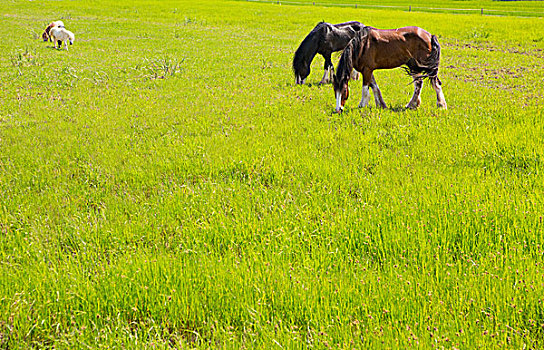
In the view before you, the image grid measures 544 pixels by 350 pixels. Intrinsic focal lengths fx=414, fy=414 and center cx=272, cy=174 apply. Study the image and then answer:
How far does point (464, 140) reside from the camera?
7184mm

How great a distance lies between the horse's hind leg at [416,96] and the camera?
31.9 feet

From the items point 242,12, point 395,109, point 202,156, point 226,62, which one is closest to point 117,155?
point 202,156

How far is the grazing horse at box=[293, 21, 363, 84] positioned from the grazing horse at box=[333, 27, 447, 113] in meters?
4.12

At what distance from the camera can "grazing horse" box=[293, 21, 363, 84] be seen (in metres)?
13.7

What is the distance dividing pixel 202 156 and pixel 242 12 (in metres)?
45.2

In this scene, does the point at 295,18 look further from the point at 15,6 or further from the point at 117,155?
the point at 117,155

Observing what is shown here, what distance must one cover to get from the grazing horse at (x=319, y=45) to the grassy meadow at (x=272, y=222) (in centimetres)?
231

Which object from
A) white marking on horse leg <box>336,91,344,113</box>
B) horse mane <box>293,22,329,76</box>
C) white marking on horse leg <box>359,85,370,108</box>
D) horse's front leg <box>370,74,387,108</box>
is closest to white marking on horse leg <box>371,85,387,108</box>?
horse's front leg <box>370,74,387,108</box>

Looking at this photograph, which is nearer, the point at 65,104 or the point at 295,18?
the point at 65,104

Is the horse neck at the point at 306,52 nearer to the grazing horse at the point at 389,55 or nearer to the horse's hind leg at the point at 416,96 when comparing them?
the grazing horse at the point at 389,55

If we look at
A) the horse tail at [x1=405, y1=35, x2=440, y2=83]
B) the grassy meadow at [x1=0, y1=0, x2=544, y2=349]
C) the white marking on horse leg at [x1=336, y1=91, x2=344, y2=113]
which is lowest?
the grassy meadow at [x1=0, y1=0, x2=544, y2=349]

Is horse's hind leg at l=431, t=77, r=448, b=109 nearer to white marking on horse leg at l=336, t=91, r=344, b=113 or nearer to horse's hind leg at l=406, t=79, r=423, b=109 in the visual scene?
horse's hind leg at l=406, t=79, r=423, b=109

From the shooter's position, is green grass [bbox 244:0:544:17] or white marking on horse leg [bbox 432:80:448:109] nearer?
white marking on horse leg [bbox 432:80:448:109]

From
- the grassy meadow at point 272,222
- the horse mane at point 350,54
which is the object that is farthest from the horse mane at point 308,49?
the horse mane at point 350,54
